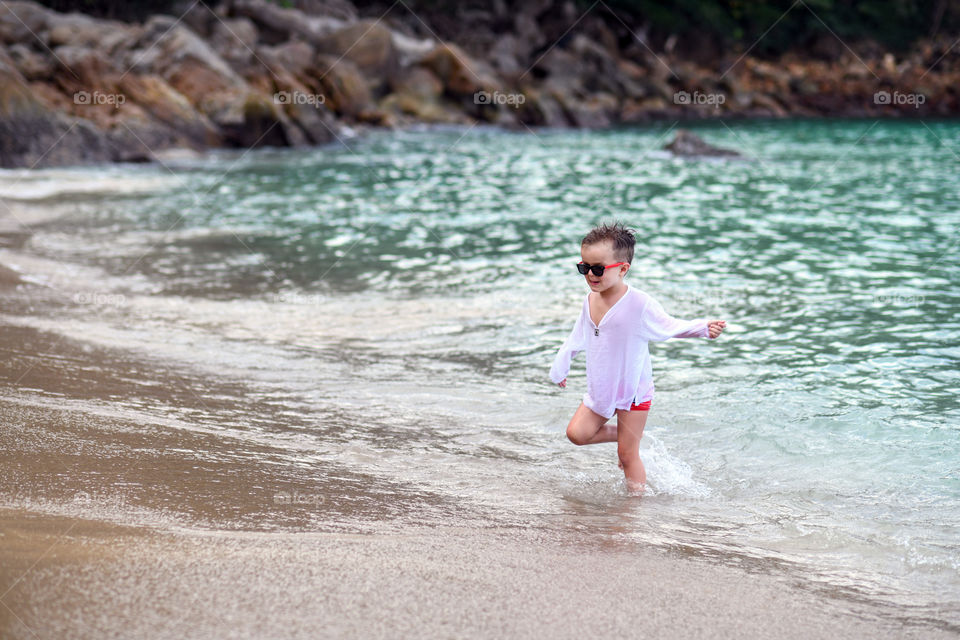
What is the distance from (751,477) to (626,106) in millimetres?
34849

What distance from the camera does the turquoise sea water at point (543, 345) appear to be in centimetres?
448

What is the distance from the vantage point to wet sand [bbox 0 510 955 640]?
302cm

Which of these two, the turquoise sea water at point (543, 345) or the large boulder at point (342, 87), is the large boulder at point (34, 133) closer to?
the turquoise sea water at point (543, 345)

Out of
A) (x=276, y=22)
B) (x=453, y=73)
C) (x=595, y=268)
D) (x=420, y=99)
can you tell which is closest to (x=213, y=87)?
(x=420, y=99)

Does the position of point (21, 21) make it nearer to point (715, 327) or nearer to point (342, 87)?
point (342, 87)

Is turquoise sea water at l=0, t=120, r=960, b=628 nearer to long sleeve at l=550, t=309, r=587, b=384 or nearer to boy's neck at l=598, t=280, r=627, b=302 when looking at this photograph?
long sleeve at l=550, t=309, r=587, b=384

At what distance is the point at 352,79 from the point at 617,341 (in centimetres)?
2709

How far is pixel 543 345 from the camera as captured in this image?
767 cm

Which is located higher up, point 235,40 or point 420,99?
point 235,40

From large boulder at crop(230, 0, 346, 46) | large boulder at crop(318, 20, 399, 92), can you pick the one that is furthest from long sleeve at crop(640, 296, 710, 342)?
large boulder at crop(230, 0, 346, 46)

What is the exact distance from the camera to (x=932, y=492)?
494 centimetres

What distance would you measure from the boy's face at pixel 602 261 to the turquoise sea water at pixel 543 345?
1103 mm

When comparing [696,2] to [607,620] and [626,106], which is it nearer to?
[626,106]

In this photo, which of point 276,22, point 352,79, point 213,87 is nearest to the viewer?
point 213,87
